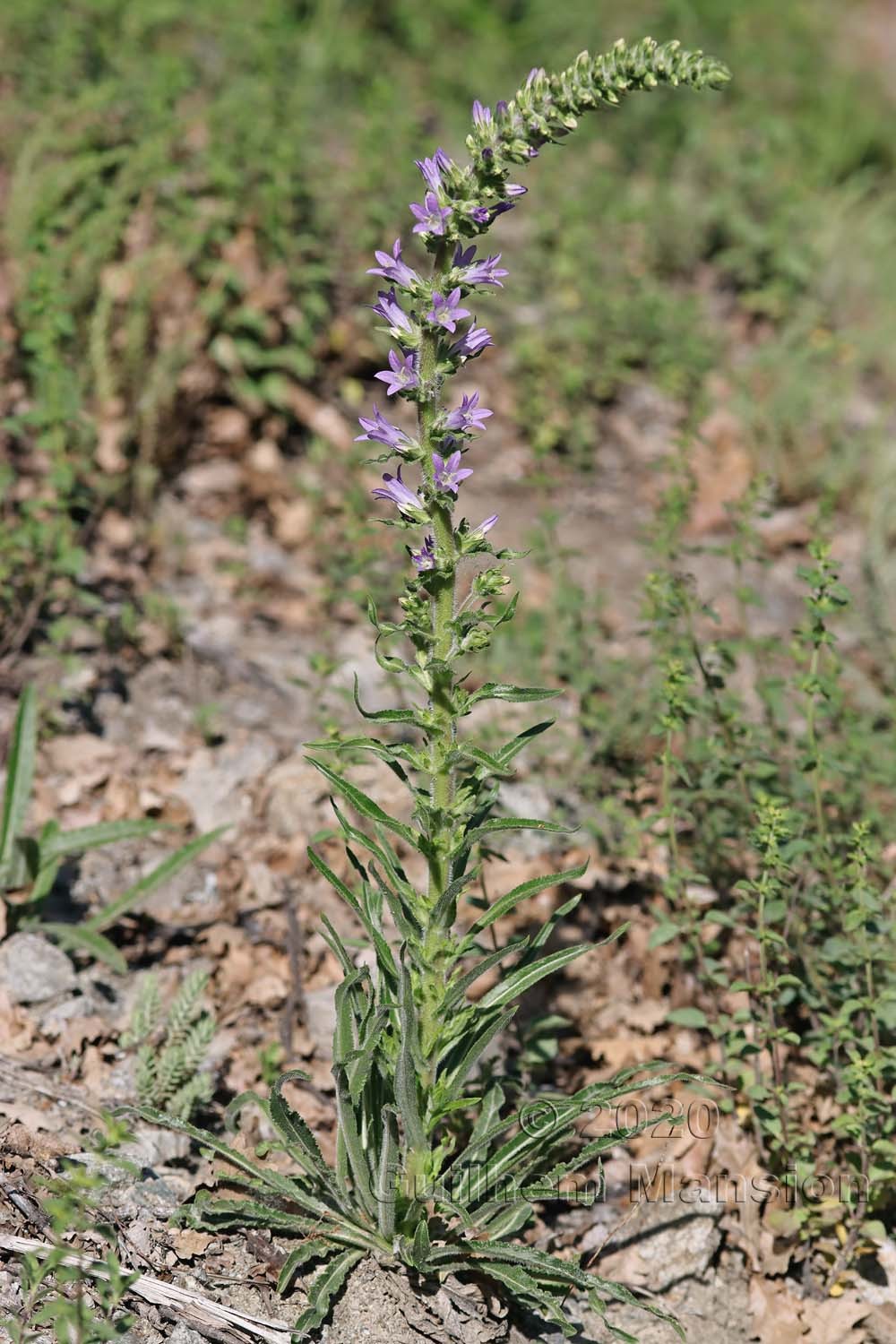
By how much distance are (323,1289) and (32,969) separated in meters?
1.40

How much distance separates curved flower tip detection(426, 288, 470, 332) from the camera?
8.47ft

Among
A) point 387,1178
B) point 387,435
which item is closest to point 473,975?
point 387,1178

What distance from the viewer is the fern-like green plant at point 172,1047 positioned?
136 inches

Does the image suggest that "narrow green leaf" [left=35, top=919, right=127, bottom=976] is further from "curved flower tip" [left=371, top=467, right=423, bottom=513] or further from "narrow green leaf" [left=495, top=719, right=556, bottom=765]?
"curved flower tip" [left=371, top=467, right=423, bottom=513]

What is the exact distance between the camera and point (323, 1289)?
9.61 feet

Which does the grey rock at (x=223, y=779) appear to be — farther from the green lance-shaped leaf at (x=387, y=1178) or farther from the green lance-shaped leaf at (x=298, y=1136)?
the green lance-shaped leaf at (x=387, y=1178)

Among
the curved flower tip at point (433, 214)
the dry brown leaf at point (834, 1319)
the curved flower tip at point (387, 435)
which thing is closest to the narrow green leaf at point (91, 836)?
the curved flower tip at point (387, 435)

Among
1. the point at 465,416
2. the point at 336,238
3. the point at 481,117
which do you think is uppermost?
the point at 336,238

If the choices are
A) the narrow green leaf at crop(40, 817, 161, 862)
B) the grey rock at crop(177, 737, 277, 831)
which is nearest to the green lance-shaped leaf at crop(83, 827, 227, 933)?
the narrow green leaf at crop(40, 817, 161, 862)

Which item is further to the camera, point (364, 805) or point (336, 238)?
point (336, 238)

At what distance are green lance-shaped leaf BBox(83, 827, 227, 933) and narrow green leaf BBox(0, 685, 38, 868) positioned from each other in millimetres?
347

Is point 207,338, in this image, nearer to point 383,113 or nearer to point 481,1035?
point 383,113

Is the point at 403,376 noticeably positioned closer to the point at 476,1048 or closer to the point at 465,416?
the point at 465,416

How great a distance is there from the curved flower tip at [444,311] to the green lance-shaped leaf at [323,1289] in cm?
221
